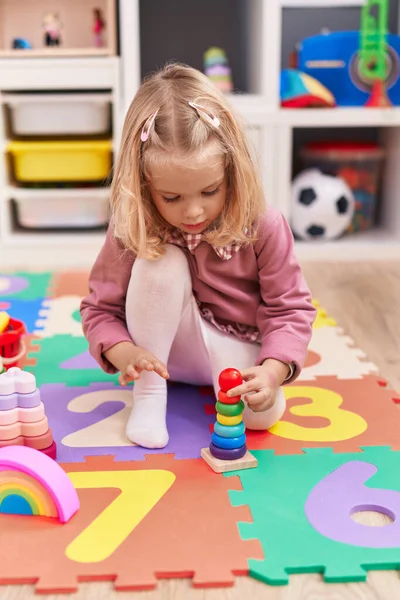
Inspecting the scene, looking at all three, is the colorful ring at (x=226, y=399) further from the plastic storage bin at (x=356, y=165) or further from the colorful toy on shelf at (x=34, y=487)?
the plastic storage bin at (x=356, y=165)

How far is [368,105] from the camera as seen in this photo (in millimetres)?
2088

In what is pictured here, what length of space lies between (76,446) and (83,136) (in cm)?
133

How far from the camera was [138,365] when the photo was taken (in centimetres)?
97

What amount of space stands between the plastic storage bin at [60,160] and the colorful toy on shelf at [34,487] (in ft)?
4.47

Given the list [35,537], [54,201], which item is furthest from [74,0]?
[35,537]

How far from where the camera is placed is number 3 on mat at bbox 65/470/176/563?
2.52ft

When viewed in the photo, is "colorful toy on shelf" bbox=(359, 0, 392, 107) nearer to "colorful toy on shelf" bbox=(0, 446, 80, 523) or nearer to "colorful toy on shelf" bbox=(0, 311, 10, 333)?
"colorful toy on shelf" bbox=(0, 311, 10, 333)

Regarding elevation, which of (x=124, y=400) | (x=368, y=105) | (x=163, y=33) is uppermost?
(x=163, y=33)

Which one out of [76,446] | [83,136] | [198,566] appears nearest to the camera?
[198,566]

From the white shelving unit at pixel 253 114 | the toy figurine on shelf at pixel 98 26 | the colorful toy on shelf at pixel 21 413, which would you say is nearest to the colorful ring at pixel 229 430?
the colorful toy on shelf at pixel 21 413

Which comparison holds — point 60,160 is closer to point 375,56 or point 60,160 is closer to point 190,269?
point 375,56

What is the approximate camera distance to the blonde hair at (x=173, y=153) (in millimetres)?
922

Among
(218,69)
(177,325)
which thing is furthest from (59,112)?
(177,325)

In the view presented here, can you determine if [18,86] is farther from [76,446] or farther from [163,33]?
[76,446]
